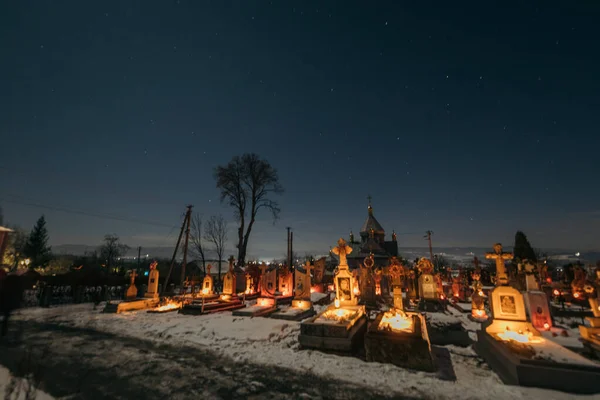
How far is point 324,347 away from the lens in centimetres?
731

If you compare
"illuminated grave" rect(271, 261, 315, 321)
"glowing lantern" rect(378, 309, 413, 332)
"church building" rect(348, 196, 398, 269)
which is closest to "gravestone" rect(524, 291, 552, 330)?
"glowing lantern" rect(378, 309, 413, 332)

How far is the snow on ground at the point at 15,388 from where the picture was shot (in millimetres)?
4266

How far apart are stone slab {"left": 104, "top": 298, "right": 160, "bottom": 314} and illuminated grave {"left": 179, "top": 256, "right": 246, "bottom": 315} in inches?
105

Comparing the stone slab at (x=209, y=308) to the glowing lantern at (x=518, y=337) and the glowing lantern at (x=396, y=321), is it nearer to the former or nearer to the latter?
the glowing lantern at (x=396, y=321)

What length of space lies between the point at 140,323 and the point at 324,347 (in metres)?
8.39

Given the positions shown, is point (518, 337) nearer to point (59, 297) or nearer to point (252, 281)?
point (252, 281)

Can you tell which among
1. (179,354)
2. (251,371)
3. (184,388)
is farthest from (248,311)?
(184,388)

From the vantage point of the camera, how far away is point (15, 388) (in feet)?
15.3

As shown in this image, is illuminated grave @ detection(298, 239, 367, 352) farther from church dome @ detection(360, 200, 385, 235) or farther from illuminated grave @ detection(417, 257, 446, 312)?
church dome @ detection(360, 200, 385, 235)

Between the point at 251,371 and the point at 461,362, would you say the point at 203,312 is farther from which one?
the point at 461,362

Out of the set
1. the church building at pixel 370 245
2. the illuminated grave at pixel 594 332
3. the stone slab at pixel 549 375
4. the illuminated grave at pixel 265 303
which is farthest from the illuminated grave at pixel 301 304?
the church building at pixel 370 245

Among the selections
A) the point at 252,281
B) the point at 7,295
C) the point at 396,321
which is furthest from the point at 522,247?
the point at 7,295

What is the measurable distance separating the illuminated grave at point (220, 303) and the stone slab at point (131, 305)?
2662 mm

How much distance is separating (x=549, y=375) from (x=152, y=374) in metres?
7.98
